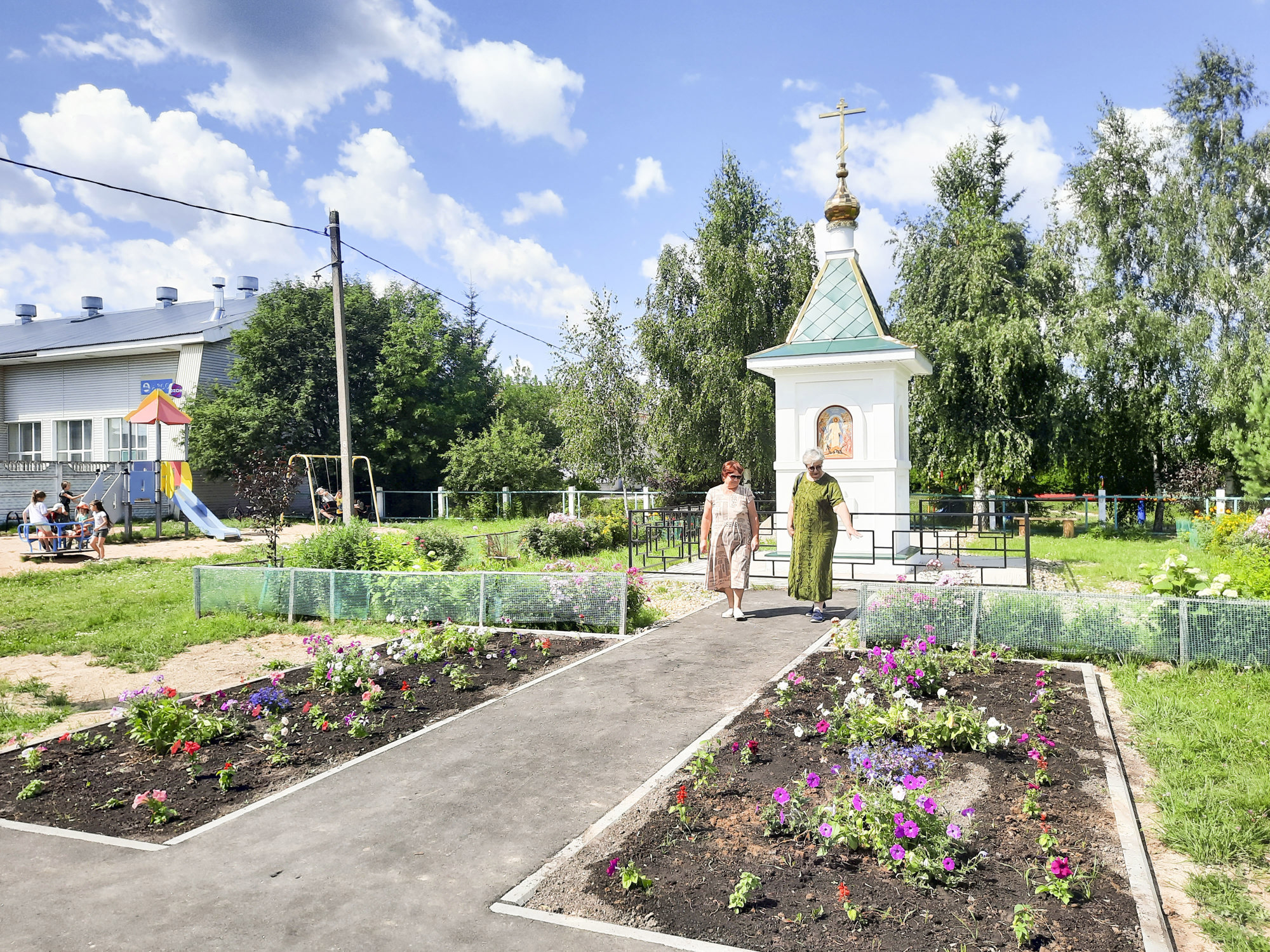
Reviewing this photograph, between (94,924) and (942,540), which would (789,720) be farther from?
(942,540)

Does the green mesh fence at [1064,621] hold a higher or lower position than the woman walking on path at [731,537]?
lower

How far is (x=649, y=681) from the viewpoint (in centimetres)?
623

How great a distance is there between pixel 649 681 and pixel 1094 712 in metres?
3.07

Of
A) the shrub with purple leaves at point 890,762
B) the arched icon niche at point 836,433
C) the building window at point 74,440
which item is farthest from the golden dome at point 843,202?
the building window at point 74,440

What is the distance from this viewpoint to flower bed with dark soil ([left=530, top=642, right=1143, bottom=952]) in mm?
2879

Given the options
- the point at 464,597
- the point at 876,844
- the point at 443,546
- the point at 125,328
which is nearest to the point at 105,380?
the point at 125,328

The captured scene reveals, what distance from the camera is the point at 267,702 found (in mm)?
5691

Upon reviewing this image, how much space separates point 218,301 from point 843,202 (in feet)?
98.2

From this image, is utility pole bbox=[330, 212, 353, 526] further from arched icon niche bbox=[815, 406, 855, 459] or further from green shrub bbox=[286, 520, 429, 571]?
arched icon niche bbox=[815, 406, 855, 459]

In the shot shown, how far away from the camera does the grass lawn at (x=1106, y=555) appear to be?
12.0 metres

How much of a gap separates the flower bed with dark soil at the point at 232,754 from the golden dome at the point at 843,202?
9.18 metres

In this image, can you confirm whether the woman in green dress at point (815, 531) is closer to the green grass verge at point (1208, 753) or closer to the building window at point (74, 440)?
the green grass verge at point (1208, 753)

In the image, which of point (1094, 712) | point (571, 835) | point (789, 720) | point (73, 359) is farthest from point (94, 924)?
point (73, 359)

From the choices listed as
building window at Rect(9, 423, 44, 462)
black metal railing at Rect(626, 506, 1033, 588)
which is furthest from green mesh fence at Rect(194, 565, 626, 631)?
building window at Rect(9, 423, 44, 462)
